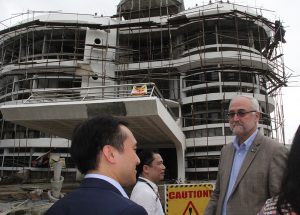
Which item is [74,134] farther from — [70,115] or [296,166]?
[70,115]

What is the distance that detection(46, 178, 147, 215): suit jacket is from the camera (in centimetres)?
145

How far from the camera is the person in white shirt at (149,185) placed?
3.12m

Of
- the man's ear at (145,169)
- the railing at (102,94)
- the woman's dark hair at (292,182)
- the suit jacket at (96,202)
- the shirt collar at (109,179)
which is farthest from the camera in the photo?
the railing at (102,94)

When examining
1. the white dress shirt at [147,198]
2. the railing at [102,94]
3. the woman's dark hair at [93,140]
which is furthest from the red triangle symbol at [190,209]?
the railing at [102,94]

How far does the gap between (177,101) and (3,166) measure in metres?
12.3

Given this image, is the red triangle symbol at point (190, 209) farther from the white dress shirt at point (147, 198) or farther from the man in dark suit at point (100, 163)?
the man in dark suit at point (100, 163)

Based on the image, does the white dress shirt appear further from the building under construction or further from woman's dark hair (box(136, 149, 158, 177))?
the building under construction

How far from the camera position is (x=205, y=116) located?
68.5 ft

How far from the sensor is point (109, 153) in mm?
1775

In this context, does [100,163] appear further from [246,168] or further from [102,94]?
[102,94]

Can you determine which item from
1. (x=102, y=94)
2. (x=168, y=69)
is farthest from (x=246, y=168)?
(x=168, y=69)

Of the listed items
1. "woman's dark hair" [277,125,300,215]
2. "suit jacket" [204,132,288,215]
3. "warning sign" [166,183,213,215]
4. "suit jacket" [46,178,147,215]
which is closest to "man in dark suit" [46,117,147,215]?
"suit jacket" [46,178,147,215]

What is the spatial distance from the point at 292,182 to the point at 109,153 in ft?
2.95

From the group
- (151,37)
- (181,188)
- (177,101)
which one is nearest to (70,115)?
(181,188)
